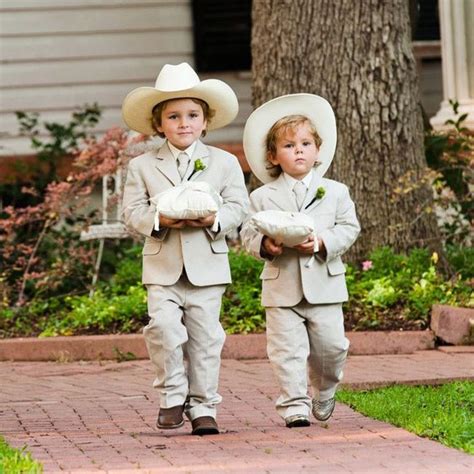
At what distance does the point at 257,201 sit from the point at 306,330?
642 millimetres

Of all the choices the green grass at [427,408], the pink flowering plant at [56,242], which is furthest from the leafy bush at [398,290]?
the pink flowering plant at [56,242]

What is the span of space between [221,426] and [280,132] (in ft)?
4.58

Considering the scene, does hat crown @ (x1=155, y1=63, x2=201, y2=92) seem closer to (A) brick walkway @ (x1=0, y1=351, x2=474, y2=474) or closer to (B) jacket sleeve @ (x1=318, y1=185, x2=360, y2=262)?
(B) jacket sleeve @ (x1=318, y1=185, x2=360, y2=262)

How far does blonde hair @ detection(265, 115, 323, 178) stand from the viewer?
7.20 metres

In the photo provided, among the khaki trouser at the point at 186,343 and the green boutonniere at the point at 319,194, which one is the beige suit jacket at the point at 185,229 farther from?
the green boutonniere at the point at 319,194

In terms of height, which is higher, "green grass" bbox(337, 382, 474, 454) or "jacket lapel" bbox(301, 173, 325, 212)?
"jacket lapel" bbox(301, 173, 325, 212)

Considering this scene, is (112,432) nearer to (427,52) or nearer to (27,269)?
(27,269)

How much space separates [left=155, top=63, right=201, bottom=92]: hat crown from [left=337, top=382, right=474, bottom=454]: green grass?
1.80m

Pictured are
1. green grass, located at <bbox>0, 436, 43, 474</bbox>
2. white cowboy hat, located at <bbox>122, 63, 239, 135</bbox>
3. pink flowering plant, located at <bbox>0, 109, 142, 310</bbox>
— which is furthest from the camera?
pink flowering plant, located at <bbox>0, 109, 142, 310</bbox>

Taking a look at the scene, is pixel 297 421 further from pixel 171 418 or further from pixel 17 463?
pixel 17 463

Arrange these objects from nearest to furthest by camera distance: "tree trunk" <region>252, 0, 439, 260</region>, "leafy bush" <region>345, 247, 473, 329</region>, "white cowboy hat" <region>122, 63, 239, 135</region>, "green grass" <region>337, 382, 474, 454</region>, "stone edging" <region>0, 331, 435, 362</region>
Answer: "green grass" <region>337, 382, 474, 454</region>, "white cowboy hat" <region>122, 63, 239, 135</region>, "stone edging" <region>0, 331, 435, 362</region>, "leafy bush" <region>345, 247, 473, 329</region>, "tree trunk" <region>252, 0, 439, 260</region>

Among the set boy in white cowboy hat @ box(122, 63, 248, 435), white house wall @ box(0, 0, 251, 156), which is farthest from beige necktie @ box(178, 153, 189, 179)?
white house wall @ box(0, 0, 251, 156)

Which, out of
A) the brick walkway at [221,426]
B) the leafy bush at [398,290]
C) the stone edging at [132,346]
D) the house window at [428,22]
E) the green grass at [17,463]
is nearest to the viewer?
the green grass at [17,463]

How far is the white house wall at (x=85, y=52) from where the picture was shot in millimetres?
15492
